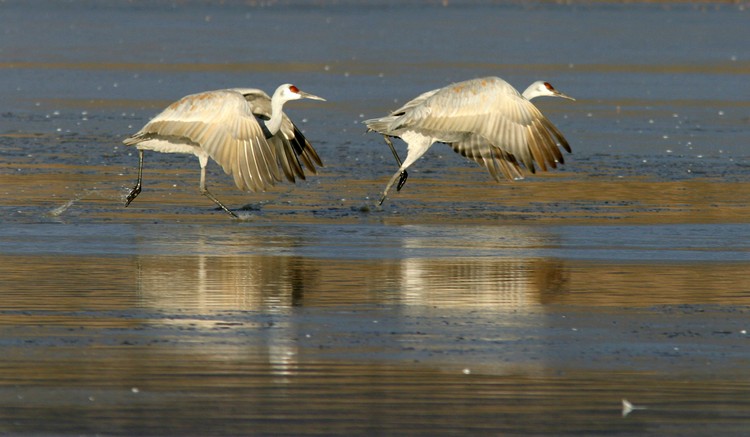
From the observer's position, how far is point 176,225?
1336 centimetres

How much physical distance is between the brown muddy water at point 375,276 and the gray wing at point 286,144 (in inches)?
11.2

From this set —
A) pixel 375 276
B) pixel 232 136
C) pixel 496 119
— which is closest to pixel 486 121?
pixel 496 119

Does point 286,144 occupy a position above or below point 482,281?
above

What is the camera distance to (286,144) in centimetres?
1549

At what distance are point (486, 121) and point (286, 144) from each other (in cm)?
212

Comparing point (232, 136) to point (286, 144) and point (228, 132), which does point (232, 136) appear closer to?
point (228, 132)

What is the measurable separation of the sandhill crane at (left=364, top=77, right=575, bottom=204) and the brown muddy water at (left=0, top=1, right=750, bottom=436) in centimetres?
57

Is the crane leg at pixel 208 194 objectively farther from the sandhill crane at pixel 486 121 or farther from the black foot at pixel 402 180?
the black foot at pixel 402 180

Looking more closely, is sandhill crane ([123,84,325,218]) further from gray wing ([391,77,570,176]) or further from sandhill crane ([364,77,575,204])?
gray wing ([391,77,570,176])

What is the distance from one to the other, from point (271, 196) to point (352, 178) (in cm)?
131

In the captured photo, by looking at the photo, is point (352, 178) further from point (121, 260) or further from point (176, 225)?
point (121, 260)

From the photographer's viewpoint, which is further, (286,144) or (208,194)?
(286,144)

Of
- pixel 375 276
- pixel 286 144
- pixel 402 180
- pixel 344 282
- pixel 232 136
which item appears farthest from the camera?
pixel 286 144

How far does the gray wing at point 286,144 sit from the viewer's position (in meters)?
15.3
